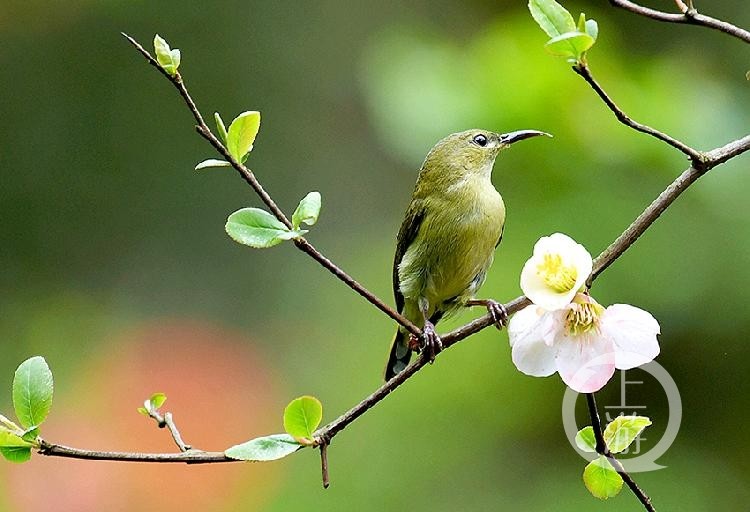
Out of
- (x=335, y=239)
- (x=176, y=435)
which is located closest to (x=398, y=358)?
(x=176, y=435)

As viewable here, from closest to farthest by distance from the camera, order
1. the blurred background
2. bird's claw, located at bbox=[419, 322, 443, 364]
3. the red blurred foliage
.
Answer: bird's claw, located at bbox=[419, 322, 443, 364] < the blurred background < the red blurred foliage

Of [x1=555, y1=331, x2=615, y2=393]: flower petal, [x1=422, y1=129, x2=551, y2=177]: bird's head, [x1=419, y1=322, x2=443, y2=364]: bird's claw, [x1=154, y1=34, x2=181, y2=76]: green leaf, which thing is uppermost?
[x1=154, y1=34, x2=181, y2=76]: green leaf

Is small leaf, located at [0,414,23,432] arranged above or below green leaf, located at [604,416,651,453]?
above

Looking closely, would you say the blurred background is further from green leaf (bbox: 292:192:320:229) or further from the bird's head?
green leaf (bbox: 292:192:320:229)

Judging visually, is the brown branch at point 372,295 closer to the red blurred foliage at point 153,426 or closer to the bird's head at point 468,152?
the bird's head at point 468,152

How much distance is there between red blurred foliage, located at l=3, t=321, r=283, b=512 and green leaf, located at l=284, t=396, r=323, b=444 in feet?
9.01

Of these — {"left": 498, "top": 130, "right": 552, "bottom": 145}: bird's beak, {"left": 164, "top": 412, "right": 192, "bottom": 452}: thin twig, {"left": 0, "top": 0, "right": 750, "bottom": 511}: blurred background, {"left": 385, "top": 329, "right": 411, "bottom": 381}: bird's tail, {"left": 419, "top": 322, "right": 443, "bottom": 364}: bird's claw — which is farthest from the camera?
{"left": 0, "top": 0, "right": 750, "bottom": 511}: blurred background

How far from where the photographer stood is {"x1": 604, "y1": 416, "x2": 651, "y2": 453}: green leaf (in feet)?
3.58

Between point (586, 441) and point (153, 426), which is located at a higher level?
point (586, 441)

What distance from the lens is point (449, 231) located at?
85.3 inches

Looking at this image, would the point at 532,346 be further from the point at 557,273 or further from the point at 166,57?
the point at 166,57

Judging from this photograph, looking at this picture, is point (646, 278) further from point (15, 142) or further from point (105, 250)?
point (15, 142)

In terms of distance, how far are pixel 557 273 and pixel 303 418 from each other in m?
0.33

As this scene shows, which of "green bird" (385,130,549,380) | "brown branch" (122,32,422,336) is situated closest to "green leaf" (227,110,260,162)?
"brown branch" (122,32,422,336)
